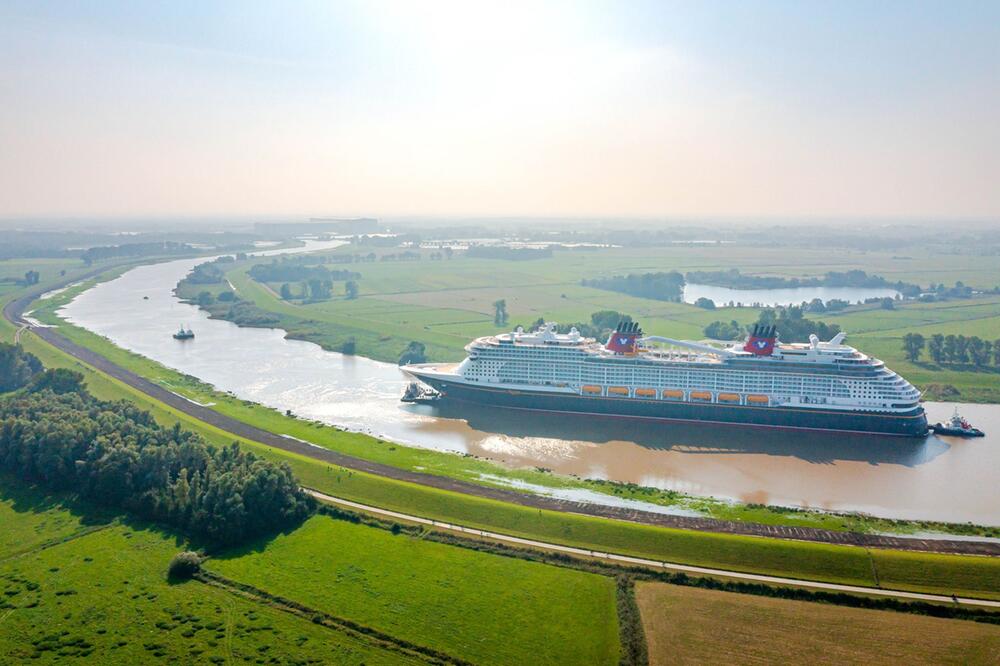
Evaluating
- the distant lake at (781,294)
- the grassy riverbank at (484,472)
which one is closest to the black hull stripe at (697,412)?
the grassy riverbank at (484,472)

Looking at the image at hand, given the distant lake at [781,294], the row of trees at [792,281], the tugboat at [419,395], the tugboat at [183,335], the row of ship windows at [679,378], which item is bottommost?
the tugboat at [419,395]

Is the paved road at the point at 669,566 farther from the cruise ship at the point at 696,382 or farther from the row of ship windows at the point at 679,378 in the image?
the row of ship windows at the point at 679,378

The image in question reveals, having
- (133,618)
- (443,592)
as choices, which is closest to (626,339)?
(443,592)

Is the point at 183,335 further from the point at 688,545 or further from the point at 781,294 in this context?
the point at 781,294

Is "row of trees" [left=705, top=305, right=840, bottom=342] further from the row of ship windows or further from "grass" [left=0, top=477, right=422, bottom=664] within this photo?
"grass" [left=0, top=477, right=422, bottom=664]

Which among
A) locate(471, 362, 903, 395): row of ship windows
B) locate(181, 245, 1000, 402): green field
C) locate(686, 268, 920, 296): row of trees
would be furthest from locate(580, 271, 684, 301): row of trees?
locate(471, 362, 903, 395): row of ship windows

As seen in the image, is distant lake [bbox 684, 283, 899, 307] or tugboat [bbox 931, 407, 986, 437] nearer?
tugboat [bbox 931, 407, 986, 437]

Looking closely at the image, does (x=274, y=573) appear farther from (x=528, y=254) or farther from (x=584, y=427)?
(x=528, y=254)
